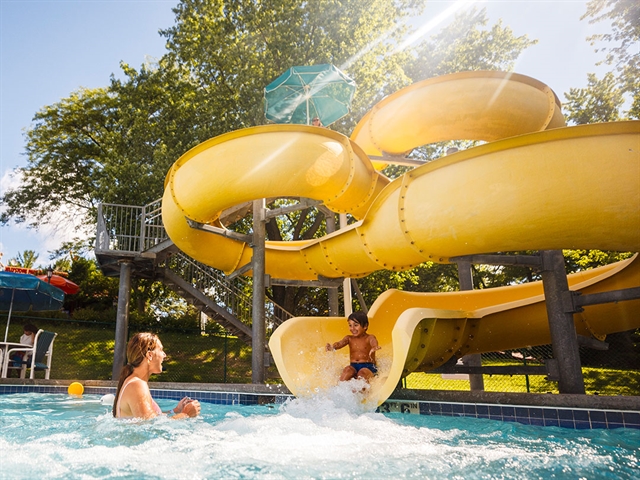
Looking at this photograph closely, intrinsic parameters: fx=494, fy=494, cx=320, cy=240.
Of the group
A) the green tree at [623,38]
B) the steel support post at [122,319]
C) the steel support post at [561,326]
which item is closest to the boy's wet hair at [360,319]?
the steel support post at [561,326]

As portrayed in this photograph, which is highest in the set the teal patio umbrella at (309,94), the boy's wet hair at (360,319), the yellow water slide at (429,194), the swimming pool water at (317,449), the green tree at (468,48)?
the green tree at (468,48)

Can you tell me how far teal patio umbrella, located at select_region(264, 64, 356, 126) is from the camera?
9953mm

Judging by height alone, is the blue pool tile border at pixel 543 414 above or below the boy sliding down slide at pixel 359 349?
below

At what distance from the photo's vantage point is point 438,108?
6230 mm

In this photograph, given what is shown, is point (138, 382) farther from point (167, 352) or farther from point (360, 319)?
point (167, 352)

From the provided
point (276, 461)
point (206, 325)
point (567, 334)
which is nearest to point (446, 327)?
point (567, 334)

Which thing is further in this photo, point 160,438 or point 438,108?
point 438,108

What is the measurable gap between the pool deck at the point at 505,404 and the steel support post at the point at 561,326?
38.8 inches

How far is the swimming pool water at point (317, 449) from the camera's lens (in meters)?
2.59

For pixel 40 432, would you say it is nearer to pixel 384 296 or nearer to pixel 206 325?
pixel 384 296

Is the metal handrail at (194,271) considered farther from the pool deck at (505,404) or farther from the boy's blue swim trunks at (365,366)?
the boy's blue swim trunks at (365,366)

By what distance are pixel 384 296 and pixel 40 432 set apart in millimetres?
4727

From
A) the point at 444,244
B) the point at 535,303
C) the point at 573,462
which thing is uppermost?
the point at 444,244

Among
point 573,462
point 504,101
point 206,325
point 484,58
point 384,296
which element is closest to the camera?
point 573,462
